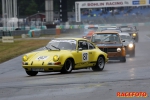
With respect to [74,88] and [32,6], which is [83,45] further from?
[32,6]

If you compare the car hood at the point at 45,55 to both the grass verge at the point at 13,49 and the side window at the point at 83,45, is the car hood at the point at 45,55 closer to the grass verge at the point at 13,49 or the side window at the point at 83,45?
the side window at the point at 83,45

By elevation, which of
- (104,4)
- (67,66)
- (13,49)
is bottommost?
(13,49)

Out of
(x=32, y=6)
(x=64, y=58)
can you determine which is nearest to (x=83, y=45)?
(x=64, y=58)

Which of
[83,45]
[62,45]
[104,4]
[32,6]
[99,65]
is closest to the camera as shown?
[62,45]

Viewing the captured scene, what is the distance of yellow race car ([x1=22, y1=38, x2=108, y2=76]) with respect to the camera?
15891 mm

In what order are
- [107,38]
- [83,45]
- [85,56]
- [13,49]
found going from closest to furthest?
[85,56]
[83,45]
[107,38]
[13,49]

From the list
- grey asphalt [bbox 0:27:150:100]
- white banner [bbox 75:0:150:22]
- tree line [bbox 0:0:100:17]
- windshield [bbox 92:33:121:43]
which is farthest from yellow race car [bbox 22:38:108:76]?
tree line [bbox 0:0:100:17]

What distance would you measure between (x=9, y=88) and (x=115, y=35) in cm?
1142

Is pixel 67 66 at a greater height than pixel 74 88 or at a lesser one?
greater

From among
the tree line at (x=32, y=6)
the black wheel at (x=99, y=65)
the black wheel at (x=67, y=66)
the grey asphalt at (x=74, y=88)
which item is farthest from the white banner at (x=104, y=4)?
the grey asphalt at (x=74, y=88)

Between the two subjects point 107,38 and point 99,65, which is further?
point 107,38

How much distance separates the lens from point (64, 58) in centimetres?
1599

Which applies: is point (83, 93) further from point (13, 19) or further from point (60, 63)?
point (13, 19)

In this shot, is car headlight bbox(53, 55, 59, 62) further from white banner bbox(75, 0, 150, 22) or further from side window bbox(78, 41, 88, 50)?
white banner bbox(75, 0, 150, 22)
